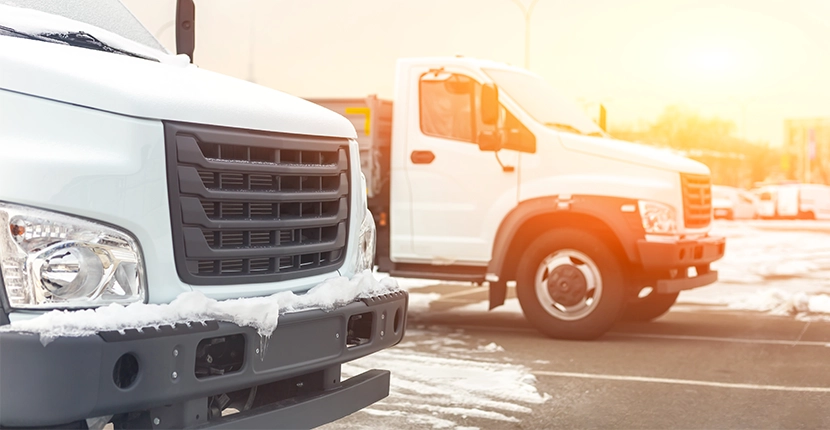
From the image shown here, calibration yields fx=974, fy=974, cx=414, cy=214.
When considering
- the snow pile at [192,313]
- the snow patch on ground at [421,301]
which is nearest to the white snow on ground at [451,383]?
the snow pile at [192,313]

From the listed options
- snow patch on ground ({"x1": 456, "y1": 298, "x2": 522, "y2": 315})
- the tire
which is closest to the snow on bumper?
the tire

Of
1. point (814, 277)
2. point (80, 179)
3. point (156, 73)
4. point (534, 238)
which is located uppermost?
point (156, 73)

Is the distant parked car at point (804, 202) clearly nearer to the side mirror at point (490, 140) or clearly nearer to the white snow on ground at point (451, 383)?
the side mirror at point (490, 140)

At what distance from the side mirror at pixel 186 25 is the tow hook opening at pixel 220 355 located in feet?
7.30

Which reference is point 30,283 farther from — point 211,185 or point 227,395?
point 227,395

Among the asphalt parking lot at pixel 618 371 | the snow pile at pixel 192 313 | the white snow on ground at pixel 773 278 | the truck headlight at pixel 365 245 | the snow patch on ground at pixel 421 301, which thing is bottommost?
the white snow on ground at pixel 773 278

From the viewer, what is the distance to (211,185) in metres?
3.37

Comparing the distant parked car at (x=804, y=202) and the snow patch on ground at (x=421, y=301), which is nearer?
the snow patch on ground at (x=421, y=301)

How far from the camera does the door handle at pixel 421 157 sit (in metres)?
8.98

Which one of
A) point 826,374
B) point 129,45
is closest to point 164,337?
point 129,45

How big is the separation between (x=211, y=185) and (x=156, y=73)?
0.51 meters

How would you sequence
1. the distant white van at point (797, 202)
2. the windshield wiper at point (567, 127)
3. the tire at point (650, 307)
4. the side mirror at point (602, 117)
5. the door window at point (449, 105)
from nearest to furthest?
the door window at point (449, 105) → the windshield wiper at point (567, 127) → the tire at point (650, 307) → the side mirror at point (602, 117) → the distant white van at point (797, 202)

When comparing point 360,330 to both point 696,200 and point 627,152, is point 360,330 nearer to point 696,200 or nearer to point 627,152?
point 627,152

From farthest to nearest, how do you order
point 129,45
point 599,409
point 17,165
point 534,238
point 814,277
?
point 814,277 → point 534,238 → point 599,409 → point 129,45 → point 17,165
